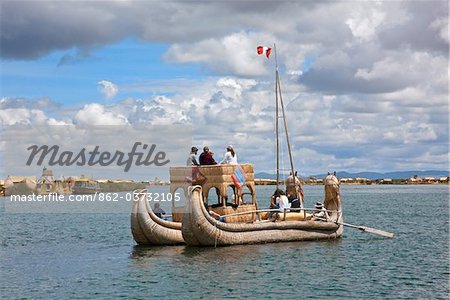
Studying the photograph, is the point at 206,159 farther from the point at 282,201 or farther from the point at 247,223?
the point at 282,201

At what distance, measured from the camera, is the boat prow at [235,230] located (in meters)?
33.8

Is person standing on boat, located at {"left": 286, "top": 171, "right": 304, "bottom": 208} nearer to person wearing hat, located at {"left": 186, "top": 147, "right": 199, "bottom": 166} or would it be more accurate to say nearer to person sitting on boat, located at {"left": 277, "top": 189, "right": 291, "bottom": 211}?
person sitting on boat, located at {"left": 277, "top": 189, "right": 291, "bottom": 211}

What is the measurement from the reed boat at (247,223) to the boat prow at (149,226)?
227 centimetres

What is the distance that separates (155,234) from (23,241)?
1507cm

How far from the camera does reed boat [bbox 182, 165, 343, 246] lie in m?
33.9

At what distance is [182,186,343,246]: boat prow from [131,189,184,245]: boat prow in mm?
2315

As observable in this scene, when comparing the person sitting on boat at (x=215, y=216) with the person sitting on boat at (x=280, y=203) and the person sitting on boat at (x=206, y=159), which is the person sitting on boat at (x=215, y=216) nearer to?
the person sitting on boat at (x=206, y=159)

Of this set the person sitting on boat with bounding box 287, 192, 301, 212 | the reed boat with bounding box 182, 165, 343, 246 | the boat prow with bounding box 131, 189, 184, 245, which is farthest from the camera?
the person sitting on boat with bounding box 287, 192, 301, 212

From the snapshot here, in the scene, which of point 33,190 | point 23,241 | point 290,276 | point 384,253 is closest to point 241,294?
point 290,276

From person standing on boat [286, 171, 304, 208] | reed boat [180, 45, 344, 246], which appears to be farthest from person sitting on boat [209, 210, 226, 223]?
person standing on boat [286, 171, 304, 208]

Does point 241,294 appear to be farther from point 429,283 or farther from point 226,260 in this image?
point 429,283

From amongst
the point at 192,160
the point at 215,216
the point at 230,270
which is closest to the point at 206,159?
the point at 192,160

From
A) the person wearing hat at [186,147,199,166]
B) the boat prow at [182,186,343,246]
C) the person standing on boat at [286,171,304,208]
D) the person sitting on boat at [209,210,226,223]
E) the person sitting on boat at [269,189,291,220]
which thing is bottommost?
the boat prow at [182,186,343,246]

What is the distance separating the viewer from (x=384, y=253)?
1490 inches
